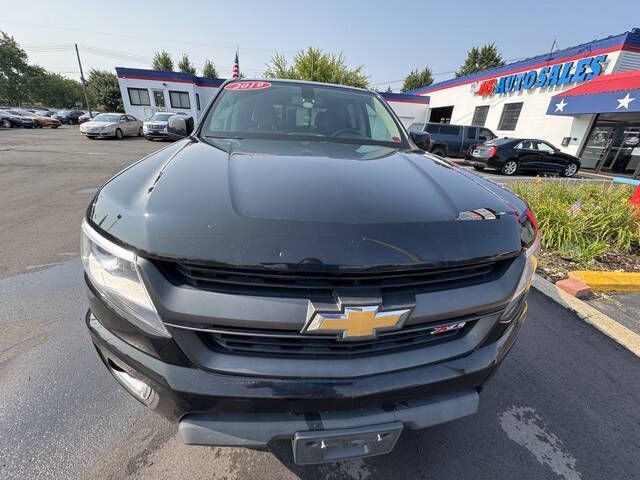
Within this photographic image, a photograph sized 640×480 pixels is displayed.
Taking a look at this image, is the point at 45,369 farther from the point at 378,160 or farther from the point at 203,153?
the point at 378,160

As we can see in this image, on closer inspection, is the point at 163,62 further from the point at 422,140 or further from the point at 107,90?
the point at 422,140

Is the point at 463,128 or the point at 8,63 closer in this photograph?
the point at 463,128

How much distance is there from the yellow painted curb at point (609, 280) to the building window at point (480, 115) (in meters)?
20.9

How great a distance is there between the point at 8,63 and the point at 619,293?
85.0 metres

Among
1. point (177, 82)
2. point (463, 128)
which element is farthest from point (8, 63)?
point (463, 128)

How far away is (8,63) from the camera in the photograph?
55.4 m

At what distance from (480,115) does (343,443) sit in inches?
978

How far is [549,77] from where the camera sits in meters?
15.8

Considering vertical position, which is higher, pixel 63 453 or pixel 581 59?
pixel 581 59

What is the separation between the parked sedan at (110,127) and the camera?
55.7ft

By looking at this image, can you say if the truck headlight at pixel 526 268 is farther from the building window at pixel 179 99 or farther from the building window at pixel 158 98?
the building window at pixel 158 98

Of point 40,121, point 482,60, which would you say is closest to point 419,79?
point 482,60

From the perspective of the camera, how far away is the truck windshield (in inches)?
84.4

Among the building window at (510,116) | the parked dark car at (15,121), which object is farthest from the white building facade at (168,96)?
the building window at (510,116)
